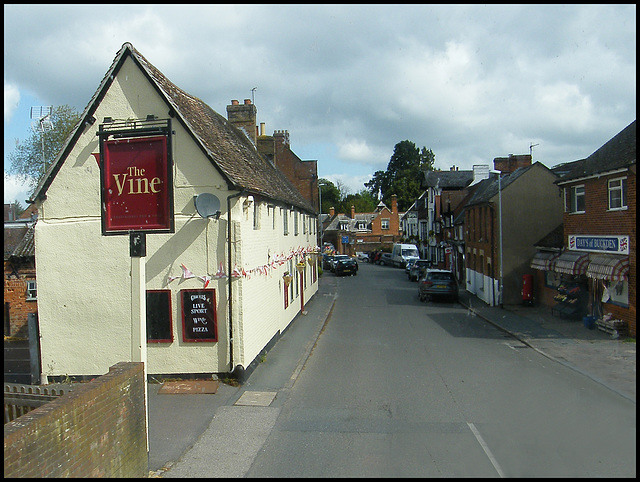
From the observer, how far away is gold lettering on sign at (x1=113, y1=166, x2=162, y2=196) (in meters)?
7.99

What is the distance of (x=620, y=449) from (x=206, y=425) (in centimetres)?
678

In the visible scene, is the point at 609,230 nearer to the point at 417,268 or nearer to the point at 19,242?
the point at 19,242

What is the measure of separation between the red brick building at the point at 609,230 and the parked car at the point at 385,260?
52400 millimetres

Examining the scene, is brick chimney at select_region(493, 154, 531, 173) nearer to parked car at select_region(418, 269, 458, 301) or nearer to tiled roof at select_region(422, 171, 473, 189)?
parked car at select_region(418, 269, 458, 301)

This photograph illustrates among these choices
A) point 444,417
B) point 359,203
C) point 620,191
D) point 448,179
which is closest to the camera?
point 620,191

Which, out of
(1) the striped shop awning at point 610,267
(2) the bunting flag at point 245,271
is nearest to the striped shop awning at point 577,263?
(1) the striped shop awning at point 610,267

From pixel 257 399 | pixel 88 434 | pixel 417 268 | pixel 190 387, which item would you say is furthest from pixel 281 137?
pixel 88 434

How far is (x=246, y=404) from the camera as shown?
35.4ft

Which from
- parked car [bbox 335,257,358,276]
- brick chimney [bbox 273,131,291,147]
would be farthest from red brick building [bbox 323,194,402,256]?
brick chimney [bbox 273,131,291,147]

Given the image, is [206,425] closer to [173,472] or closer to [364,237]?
[173,472]

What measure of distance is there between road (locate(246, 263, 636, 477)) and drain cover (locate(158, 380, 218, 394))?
1.85 metres

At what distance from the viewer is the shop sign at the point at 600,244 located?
6.73 metres

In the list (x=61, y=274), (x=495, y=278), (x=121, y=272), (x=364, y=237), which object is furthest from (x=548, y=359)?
(x=364, y=237)

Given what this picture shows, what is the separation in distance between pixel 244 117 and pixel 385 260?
39579 millimetres
